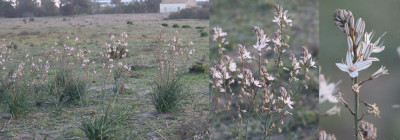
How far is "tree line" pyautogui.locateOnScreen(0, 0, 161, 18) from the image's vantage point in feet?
10.5

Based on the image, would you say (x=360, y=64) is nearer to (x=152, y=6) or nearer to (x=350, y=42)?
(x=350, y=42)

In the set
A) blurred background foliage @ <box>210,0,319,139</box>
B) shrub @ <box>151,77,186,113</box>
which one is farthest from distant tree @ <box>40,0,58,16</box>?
blurred background foliage @ <box>210,0,319,139</box>

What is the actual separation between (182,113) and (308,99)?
57.6 inches

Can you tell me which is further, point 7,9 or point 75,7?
point 75,7

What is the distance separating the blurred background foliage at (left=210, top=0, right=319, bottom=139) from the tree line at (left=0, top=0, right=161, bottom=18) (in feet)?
3.25

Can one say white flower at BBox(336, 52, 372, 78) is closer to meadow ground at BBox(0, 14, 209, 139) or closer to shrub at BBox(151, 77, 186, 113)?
meadow ground at BBox(0, 14, 209, 139)

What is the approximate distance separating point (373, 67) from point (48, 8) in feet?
8.36

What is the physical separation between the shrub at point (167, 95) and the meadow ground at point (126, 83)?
0.06m

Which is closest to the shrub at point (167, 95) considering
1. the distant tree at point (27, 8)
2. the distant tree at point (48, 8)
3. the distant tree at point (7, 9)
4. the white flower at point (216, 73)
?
the distant tree at point (48, 8)

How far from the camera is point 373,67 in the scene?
1311mm

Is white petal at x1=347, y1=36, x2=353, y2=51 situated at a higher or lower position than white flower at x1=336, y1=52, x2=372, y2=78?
higher

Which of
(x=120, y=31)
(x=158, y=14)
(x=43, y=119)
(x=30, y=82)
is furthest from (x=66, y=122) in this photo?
(x=158, y=14)

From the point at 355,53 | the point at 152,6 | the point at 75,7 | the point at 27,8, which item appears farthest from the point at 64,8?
the point at 355,53

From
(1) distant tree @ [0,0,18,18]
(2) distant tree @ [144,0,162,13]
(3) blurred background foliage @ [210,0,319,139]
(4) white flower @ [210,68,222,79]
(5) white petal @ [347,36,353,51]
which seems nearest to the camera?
(5) white petal @ [347,36,353,51]
